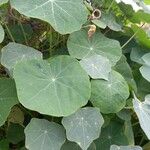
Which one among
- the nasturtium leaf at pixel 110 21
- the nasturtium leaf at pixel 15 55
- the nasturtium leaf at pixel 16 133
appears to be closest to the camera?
the nasturtium leaf at pixel 15 55

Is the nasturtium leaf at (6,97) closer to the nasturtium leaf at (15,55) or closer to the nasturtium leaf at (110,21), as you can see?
the nasturtium leaf at (15,55)

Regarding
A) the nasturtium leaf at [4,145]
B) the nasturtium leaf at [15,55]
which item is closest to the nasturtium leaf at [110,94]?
the nasturtium leaf at [15,55]

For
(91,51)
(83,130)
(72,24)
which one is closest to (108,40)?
(91,51)

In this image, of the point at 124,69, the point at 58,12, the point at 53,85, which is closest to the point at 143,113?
the point at 124,69

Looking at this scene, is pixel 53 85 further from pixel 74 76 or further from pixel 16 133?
pixel 16 133

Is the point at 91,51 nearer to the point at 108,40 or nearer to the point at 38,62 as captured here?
the point at 108,40

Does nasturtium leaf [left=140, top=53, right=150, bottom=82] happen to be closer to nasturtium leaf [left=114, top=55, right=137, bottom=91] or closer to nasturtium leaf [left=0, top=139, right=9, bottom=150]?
nasturtium leaf [left=114, top=55, right=137, bottom=91]

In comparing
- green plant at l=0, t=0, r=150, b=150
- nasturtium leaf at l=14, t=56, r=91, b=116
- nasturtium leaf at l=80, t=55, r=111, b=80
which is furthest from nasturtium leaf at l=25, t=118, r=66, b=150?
nasturtium leaf at l=80, t=55, r=111, b=80
